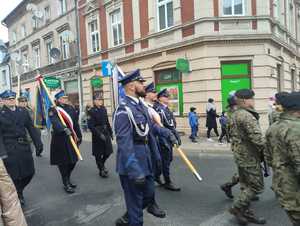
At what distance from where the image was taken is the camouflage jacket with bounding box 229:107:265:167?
13.6 ft

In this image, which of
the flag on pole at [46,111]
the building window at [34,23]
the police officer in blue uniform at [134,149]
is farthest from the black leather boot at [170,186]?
the building window at [34,23]

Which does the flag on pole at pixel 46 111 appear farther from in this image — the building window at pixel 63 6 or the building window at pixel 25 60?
the building window at pixel 25 60

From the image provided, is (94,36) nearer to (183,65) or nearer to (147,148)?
(183,65)

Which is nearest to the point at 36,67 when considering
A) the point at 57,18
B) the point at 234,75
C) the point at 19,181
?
the point at 57,18

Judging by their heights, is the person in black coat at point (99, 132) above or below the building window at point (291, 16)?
below

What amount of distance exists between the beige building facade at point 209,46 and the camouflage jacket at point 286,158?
11218 mm

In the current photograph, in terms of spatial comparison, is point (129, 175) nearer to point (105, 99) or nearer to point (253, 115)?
point (253, 115)

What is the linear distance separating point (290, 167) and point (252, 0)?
1291 centimetres

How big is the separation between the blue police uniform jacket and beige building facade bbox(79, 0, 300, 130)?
35.0 feet

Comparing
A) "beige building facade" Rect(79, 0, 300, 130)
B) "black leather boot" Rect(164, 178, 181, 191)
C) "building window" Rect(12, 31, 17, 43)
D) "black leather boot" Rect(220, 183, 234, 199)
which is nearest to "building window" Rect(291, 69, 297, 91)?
"beige building facade" Rect(79, 0, 300, 130)

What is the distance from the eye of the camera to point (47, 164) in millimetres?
9453

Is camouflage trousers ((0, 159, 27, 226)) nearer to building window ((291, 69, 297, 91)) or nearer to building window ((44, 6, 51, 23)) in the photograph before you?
building window ((291, 69, 297, 91))

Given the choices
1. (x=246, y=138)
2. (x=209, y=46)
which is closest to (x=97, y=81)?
(x=209, y=46)

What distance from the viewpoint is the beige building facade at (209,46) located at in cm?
1408
